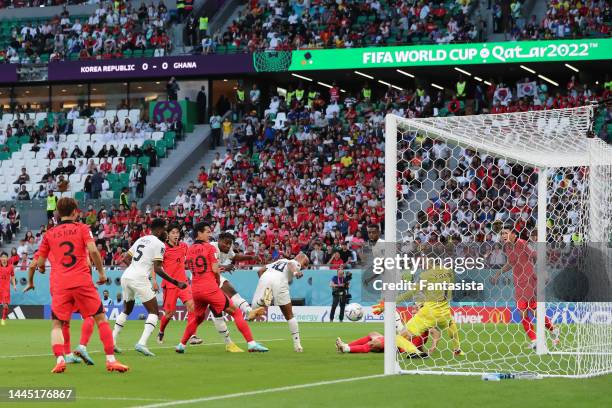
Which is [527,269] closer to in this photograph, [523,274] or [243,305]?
[523,274]

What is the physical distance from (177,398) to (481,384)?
3.60 meters

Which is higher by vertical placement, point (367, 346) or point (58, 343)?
point (58, 343)

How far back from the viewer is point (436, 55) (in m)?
43.7

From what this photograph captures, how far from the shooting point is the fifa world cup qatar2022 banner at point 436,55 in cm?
4153

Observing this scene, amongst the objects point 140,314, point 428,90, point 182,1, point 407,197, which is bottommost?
point 140,314

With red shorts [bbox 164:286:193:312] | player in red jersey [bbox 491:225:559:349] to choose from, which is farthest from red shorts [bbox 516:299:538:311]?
red shorts [bbox 164:286:193:312]

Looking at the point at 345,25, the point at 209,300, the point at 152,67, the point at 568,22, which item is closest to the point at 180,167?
the point at 152,67

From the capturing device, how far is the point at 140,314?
34.9 m

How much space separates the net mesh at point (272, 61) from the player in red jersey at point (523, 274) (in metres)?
27.9

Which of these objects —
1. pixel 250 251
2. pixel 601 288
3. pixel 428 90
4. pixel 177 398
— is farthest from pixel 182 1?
pixel 177 398

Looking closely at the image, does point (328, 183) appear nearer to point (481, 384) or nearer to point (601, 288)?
point (601, 288)

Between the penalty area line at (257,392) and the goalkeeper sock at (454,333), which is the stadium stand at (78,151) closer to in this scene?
the goalkeeper sock at (454,333)

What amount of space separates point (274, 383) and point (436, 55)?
105 feet

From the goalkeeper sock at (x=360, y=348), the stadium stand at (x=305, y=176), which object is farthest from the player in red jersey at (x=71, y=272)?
the stadium stand at (x=305, y=176)
